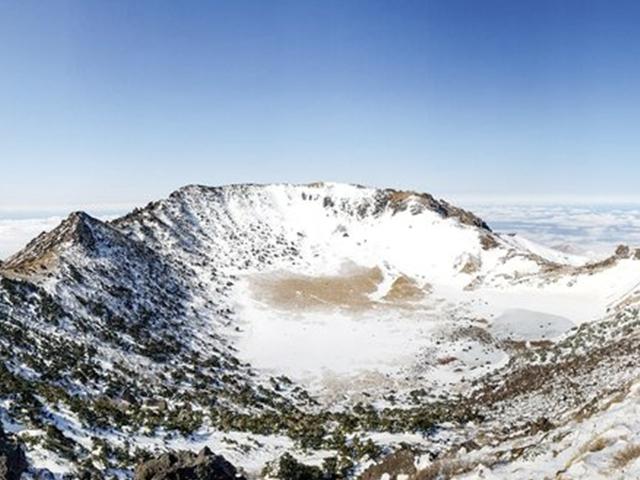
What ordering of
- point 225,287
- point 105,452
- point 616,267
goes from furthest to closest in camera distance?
1. point 225,287
2. point 616,267
3. point 105,452

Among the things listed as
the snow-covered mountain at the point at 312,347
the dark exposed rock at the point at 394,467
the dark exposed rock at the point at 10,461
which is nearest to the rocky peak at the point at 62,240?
the snow-covered mountain at the point at 312,347

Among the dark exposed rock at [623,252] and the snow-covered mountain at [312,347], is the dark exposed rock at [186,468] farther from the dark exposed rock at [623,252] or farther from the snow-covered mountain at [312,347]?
the dark exposed rock at [623,252]

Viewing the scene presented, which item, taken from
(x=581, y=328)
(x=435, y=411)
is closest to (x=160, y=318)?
(x=435, y=411)

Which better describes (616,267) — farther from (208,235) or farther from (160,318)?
(208,235)

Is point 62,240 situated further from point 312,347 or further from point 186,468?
point 186,468

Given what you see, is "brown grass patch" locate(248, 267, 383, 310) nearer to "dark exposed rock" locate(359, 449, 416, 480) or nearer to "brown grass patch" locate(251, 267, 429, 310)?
"brown grass patch" locate(251, 267, 429, 310)

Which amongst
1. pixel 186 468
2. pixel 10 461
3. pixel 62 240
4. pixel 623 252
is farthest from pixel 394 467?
pixel 623 252

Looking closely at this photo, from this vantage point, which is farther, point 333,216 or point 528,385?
point 333,216

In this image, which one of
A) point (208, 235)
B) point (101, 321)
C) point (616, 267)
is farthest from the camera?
point (208, 235)
